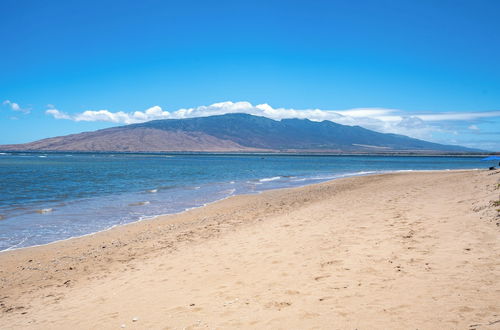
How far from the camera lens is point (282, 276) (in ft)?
22.8

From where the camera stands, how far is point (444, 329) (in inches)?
166

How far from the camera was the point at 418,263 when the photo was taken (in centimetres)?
662

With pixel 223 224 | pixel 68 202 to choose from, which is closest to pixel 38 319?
pixel 223 224

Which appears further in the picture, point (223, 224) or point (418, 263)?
point (223, 224)

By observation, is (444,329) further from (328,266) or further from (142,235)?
(142,235)

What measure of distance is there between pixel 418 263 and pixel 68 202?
2163cm

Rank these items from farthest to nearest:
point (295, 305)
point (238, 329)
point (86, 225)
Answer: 1. point (86, 225)
2. point (295, 305)
3. point (238, 329)

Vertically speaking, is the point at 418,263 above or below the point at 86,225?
above

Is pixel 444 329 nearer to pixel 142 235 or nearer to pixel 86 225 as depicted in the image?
pixel 142 235

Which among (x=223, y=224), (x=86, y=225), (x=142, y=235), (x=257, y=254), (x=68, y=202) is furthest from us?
(x=68, y=202)

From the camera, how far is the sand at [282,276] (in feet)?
16.5

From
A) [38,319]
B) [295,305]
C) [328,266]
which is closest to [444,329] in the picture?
[295,305]

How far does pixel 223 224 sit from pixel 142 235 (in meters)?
3.02

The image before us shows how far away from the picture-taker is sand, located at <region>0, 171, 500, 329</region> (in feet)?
16.5
